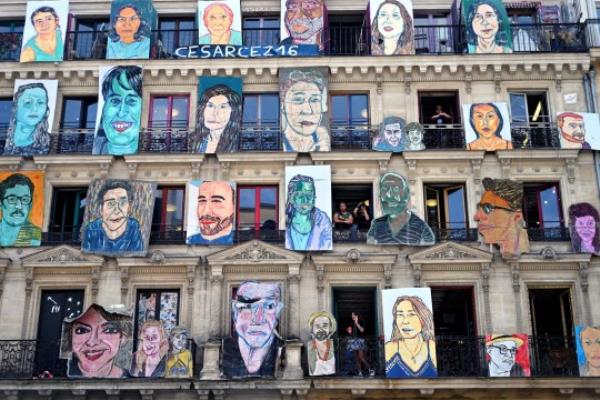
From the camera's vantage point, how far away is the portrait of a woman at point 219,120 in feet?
78.9

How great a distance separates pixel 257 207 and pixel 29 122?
304 inches

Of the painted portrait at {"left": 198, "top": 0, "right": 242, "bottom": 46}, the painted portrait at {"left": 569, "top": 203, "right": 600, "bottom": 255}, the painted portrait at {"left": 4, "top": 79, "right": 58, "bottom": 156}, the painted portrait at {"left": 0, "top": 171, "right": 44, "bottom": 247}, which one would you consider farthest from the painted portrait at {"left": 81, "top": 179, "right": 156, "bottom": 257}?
the painted portrait at {"left": 569, "top": 203, "right": 600, "bottom": 255}

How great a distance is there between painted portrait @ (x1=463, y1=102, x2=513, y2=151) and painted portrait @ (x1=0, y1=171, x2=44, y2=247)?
13.2 meters

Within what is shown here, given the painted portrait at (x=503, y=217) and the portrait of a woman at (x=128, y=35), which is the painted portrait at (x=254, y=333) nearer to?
the painted portrait at (x=503, y=217)

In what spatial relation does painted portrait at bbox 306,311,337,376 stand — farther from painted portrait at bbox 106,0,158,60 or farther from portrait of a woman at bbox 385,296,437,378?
painted portrait at bbox 106,0,158,60

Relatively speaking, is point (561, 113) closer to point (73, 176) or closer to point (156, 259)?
point (156, 259)

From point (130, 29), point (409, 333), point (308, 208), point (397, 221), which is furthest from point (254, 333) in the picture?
point (130, 29)

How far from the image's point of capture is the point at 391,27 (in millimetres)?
25125

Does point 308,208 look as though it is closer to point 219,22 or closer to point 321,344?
point 321,344

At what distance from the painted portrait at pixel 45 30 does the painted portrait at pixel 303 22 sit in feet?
23.6

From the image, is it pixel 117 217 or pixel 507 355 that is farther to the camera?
pixel 117 217

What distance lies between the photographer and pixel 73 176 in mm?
24219

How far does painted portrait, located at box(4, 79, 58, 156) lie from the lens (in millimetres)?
24234

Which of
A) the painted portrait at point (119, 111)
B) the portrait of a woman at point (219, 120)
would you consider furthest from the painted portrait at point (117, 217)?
the portrait of a woman at point (219, 120)
